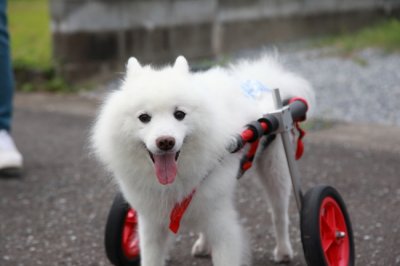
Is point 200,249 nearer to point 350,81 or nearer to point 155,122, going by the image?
point 155,122

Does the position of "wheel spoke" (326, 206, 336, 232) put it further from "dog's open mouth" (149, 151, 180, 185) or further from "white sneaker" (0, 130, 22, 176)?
"white sneaker" (0, 130, 22, 176)

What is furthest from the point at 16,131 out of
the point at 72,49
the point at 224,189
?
the point at 224,189

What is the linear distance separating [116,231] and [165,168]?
0.71 metres

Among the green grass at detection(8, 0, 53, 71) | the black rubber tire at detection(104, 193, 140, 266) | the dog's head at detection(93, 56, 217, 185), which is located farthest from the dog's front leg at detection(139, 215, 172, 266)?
the green grass at detection(8, 0, 53, 71)

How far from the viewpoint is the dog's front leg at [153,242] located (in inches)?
104

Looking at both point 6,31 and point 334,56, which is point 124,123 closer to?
point 6,31

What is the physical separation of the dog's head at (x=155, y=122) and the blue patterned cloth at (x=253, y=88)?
0.47 metres

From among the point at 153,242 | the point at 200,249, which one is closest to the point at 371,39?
the point at 200,249

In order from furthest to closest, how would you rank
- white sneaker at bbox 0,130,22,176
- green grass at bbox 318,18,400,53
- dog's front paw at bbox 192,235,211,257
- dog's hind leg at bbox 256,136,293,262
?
green grass at bbox 318,18,400,53 < white sneaker at bbox 0,130,22,176 < dog's front paw at bbox 192,235,211,257 < dog's hind leg at bbox 256,136,293,262

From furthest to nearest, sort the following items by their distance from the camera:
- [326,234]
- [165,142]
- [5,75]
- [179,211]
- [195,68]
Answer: [5,75], [195,68], [326,234], [179,211], [165,142]

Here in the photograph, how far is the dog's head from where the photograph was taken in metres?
2.25

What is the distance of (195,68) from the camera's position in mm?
3904

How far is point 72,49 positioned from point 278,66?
13.5 ft

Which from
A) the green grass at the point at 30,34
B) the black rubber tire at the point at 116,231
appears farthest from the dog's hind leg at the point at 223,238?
the green grass at the point at 30,34
